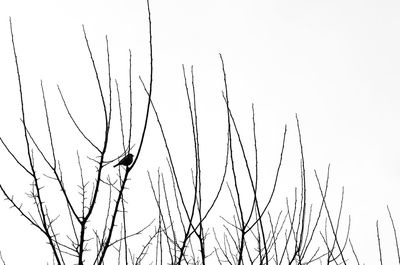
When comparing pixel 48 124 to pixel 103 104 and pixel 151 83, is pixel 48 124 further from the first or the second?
pixel 151 83

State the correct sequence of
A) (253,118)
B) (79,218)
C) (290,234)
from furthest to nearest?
1. (290,234)
2. (253,118)
3. (79,218)

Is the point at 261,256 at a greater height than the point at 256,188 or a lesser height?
lesser

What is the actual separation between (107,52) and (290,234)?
Result: 69.5 inches

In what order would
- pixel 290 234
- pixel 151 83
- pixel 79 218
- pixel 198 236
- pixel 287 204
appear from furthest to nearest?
pixel 287 204 → pixel 290 234 → pixel 198 236 → pixel 151 83 → pixel 79 218

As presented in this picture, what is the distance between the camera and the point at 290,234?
11.3 feet

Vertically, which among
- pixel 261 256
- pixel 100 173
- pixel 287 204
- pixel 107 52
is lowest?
pixel 261 256

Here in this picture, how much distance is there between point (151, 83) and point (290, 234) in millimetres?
1540

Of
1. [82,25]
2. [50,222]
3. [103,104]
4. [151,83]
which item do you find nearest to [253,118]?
[151,83]

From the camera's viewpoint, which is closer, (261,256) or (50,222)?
(50,222)

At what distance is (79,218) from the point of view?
2.51 meters

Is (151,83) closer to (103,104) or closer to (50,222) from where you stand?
(103,104)

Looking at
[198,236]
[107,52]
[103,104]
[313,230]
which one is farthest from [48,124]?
[313,230]

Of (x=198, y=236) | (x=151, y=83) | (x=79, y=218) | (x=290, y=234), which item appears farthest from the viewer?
(x=290, y=234)

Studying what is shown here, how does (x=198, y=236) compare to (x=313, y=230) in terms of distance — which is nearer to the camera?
(x=198, y=236)
